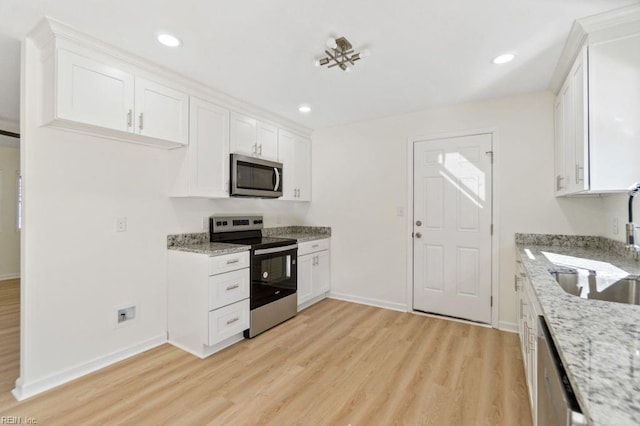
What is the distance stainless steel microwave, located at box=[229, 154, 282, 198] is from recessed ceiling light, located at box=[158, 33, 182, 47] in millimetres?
1104

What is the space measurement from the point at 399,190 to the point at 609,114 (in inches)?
78.1

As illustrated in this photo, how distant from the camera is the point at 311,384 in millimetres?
2068

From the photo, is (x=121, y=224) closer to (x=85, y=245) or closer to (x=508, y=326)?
(x=85, y=245)

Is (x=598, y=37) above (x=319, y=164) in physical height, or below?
above

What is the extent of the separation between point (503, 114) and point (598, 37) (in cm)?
124

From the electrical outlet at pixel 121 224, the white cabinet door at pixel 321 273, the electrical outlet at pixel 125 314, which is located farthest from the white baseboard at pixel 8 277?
the white cabinet door at pixel 321 273

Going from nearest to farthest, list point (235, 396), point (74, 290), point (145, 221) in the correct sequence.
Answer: point (235, 396) → point (74, 290) → point (145, 221)

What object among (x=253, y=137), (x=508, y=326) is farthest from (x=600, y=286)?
(x=253, y=137)

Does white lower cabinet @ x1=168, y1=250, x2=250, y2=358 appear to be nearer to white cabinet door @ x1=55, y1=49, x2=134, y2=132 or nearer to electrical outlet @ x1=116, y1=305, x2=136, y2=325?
electrical outlet @ x1=116, y1=305, x2=136, y2=325

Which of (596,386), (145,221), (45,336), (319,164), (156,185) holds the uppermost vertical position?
(319,164)

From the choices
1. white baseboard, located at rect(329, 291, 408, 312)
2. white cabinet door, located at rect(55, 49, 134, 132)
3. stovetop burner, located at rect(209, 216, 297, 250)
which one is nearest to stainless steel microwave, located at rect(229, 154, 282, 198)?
stovetop burner, located at rect(209, 216, 297, 250)

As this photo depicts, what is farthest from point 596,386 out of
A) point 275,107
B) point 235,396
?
point 275,107

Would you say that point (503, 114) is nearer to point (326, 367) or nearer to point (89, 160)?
point (326, 367)

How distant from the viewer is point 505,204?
9.75 ft
